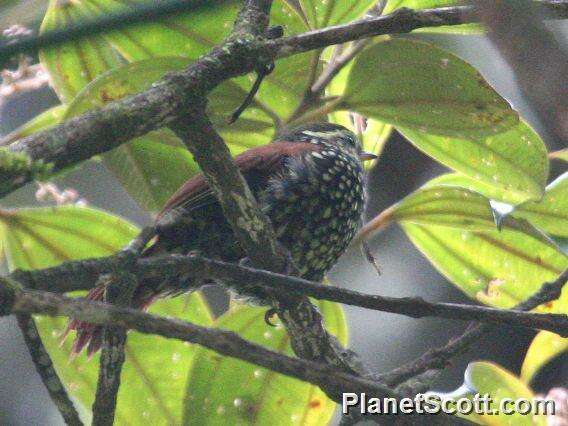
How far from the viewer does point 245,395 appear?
7.50 ft

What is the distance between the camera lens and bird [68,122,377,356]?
216cm

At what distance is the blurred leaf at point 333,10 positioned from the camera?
6.81ft

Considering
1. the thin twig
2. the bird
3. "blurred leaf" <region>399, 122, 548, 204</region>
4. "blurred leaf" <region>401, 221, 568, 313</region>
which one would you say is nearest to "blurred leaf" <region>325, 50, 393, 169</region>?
the bird

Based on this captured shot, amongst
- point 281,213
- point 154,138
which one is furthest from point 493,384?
point 154,138

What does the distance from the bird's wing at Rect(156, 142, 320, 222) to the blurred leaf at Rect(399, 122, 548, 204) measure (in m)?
0.38

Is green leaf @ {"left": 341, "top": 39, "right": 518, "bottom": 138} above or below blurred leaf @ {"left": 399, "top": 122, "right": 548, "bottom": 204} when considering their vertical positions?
above

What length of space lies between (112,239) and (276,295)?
59cm

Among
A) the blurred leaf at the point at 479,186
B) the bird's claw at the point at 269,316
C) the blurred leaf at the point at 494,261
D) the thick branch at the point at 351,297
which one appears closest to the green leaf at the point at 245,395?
the bird's claw at the point at 269,316

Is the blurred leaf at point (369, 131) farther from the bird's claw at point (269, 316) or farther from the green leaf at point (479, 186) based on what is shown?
the bird's claw at point (269, 316)

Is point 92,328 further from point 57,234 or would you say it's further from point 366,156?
point 366,156

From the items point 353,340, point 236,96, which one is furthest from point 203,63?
point 353,340

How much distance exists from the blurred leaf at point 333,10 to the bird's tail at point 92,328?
85 centimetres

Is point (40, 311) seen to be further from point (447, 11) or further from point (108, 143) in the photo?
point (447, 11)

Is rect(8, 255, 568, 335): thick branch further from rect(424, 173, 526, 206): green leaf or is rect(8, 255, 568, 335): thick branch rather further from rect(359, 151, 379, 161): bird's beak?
rect(359, 151, 379, 161): bird's beak
